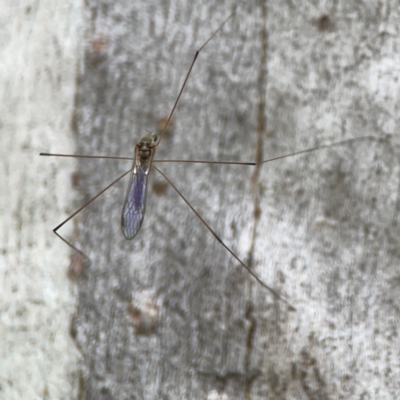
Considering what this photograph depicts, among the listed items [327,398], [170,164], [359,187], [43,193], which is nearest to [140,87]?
[170,164]

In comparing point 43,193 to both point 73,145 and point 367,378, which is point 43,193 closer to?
point 73,145

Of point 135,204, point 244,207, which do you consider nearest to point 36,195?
point 135,204

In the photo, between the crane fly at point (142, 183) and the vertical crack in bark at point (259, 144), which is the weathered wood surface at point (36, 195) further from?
the vertical crack in bark at point (259, 144)

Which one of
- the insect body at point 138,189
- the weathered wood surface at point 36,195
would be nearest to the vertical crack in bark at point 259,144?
the insect body at point 138,189

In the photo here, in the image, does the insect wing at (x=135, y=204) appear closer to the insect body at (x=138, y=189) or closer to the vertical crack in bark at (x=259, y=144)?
the insect body at (x=138, y=189)

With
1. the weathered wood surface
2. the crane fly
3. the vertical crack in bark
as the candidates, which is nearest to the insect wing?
the crane fly

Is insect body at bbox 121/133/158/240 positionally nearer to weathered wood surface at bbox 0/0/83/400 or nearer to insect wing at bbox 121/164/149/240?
insect wing at bbox 121/164/149/240
